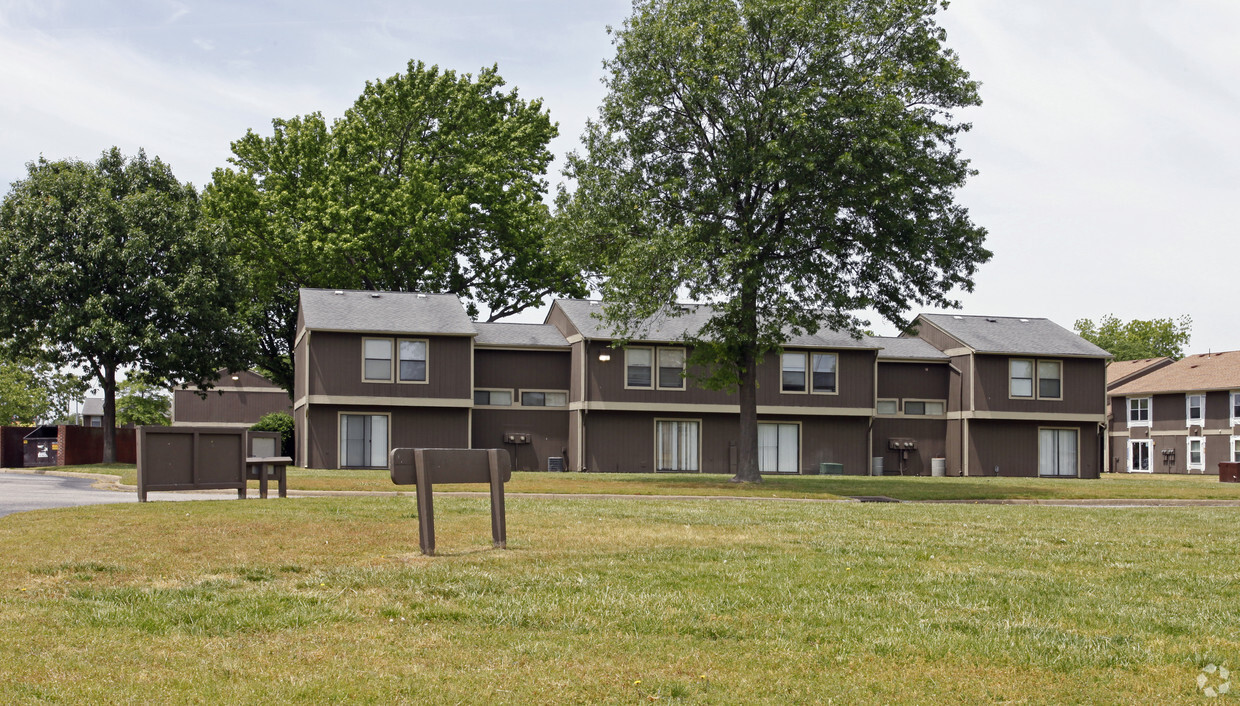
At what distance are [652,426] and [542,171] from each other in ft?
55.7

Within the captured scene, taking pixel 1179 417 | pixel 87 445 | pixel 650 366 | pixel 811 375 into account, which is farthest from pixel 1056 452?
pixel 87 445

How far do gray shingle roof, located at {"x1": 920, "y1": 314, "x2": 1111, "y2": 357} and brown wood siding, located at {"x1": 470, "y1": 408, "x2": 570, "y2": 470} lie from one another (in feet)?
55.3

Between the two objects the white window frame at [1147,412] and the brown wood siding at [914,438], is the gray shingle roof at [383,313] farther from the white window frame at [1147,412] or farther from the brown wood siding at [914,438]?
the white window frame at [1147,412]

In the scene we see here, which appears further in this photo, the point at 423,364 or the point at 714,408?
the point at 714,408

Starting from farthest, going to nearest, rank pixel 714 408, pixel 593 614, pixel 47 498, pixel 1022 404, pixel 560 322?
pixel 1022 404 → pixel 560 322 → pixel 714 408 → pixel 47 498 → pixel 593 614

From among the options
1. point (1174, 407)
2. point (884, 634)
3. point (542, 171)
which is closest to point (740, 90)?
point (884, 634)

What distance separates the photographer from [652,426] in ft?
145

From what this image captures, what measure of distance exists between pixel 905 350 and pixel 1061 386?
6.43 meters

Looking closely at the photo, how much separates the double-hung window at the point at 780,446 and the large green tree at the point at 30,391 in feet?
152

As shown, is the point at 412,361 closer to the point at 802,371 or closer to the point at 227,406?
the point at 802,371

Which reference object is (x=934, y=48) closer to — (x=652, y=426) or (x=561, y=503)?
(x=561, y=503)

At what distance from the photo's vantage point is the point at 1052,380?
47844mm

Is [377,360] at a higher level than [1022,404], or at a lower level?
higher

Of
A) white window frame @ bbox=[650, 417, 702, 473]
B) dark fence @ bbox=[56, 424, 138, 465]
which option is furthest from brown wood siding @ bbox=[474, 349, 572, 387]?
dark fence @ bbox=[56, 424, 138, 465]
